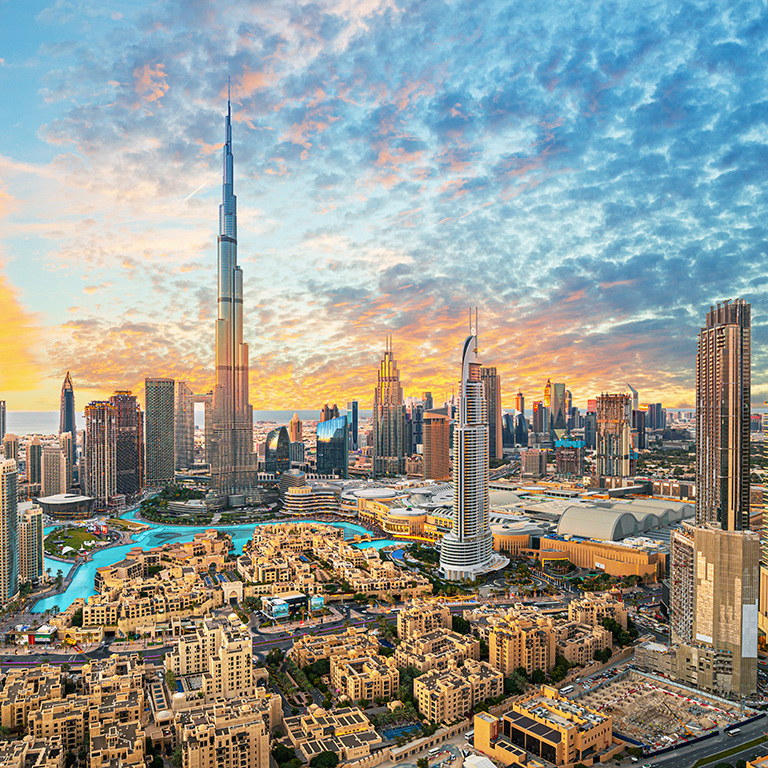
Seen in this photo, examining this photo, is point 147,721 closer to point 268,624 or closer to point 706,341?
point 268,624

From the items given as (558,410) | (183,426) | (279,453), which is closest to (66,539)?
(279,453)

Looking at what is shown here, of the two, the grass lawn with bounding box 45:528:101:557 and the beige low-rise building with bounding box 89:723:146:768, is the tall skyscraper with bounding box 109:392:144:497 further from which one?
the beige low-rise building with bounding box 89:723:146:768

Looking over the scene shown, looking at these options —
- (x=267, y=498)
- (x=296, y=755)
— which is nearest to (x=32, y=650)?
(x=296, y=755)

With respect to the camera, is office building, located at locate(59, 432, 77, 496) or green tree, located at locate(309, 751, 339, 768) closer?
green tree, located at locate(309, 751, 339, 768)

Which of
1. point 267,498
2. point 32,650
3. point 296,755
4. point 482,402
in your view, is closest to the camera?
point 296,755

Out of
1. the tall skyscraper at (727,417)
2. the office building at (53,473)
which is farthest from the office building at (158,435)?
the tall skyscraper at (727,417)

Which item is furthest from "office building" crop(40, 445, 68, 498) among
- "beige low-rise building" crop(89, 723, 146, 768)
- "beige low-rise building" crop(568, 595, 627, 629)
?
"beige low-rise building" crop(568, 595, 627, 629)

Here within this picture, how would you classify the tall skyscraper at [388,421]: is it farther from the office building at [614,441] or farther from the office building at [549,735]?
the office building at [549,735]
